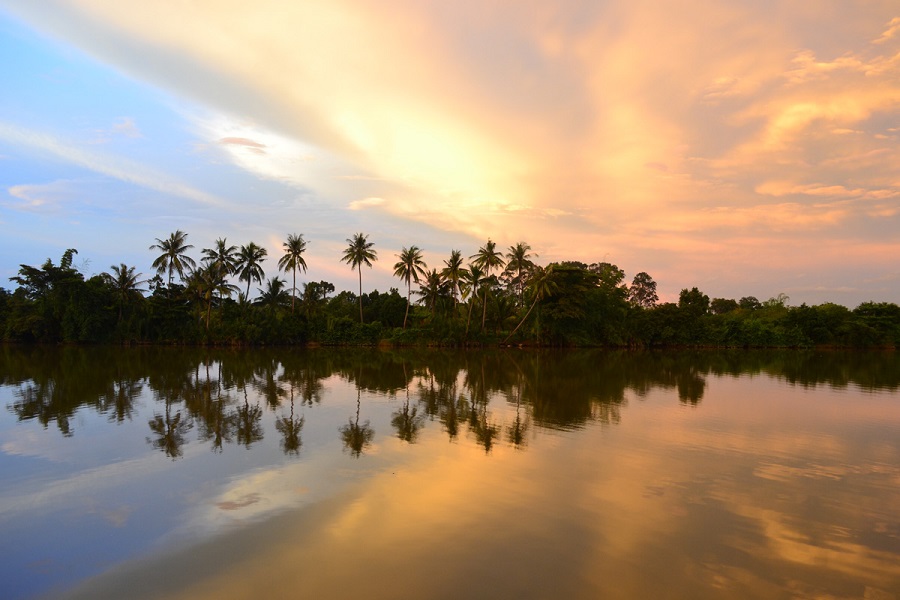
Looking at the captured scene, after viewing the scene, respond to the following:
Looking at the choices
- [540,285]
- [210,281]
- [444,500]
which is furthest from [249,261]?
[444,500]

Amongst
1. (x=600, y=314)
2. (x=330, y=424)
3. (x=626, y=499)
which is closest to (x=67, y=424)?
(x=330, y=424)

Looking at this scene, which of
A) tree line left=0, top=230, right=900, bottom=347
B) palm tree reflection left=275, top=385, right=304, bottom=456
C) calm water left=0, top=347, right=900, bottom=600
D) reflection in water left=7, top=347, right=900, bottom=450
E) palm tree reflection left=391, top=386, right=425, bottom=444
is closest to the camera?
calm water left=0, top=347, right=900, bottom=600

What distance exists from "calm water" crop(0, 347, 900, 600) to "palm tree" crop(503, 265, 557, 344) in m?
38.6

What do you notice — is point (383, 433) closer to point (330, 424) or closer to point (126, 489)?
point (330, 424)

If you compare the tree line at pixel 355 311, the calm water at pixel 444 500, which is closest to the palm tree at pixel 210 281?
the tree line at pixel 355 311

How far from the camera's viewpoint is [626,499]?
25.9 feet

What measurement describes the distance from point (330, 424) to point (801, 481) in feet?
33.1

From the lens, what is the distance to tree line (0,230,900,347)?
53.1 meters

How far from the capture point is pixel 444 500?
7.79 metres

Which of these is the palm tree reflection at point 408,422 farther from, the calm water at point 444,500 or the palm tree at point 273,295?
the palm tree at point 273,295

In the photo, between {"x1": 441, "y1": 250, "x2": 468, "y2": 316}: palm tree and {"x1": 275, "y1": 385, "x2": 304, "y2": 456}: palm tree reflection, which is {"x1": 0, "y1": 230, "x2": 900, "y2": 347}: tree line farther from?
{"x1": 275, "y1": 385, "x2": 304, "y2": 456}: palm tree reflection

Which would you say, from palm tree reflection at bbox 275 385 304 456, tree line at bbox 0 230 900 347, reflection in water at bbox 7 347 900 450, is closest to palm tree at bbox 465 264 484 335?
tree line at bbox 0 230 900 347

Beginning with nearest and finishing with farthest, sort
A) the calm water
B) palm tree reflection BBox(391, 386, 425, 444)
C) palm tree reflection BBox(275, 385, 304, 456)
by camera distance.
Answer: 1. the calm water
2. palm tree reflection BBox(275, 385, 304, 456)
3. palm tree reflection BBox(391, 386, 425, 444)

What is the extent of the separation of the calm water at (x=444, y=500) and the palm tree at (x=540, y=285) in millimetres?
38609
